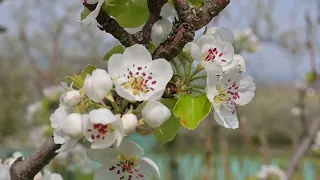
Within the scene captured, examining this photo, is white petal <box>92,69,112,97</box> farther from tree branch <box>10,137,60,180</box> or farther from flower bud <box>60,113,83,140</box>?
tree branch <box>10,137,60,180</box>

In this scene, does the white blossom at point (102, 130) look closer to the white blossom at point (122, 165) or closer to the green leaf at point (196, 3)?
the white blossom at point (122, 165)

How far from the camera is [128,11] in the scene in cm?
73

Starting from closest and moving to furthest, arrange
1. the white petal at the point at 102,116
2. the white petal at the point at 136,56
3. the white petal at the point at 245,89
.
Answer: the white petal at the point at 102,116, the white petal at the point at 136,56, the white petal at the point at 245,89

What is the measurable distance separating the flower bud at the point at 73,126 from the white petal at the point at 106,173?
0.10 meters

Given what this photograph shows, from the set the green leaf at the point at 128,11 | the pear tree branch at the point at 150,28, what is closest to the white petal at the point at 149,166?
the pear tree branch at the point at 150,28

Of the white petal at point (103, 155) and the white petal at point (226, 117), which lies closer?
the white petal at point (103, 155)

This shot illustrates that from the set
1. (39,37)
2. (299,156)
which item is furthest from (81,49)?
(299,156)

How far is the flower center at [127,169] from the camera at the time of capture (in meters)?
0.68

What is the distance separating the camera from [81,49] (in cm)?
1005

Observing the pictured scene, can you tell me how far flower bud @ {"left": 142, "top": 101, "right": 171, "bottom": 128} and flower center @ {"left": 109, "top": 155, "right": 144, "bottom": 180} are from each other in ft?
0.28

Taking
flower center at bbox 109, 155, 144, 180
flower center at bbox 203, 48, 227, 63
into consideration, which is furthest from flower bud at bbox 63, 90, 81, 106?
flower center at bbox 203, 48, 227, 63

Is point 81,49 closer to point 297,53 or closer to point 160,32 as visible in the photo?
point 297,53

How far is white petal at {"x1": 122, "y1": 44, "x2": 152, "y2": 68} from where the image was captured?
2.22 ft

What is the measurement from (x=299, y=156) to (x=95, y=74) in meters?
1.73
